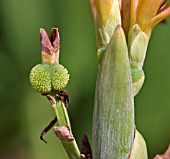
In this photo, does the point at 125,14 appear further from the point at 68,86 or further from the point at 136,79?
the point at 68,86

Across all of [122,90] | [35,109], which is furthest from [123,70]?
[35,109]

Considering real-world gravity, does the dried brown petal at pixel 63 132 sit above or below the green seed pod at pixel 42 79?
below

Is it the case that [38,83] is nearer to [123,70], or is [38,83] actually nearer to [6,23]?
[123,70]

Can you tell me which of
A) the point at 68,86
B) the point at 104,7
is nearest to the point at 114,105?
the point at 104,7

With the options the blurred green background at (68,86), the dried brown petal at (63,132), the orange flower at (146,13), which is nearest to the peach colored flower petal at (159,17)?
the orange flower at (146,13)

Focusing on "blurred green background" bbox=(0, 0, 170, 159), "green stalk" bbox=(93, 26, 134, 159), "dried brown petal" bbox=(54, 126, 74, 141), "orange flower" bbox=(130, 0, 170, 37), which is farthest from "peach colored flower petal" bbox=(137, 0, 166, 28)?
"blurred green background" bbox=(0, 0, 170, 159)

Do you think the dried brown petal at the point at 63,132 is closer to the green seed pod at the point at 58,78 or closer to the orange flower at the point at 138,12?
the green seed pod at the point at 58,78
